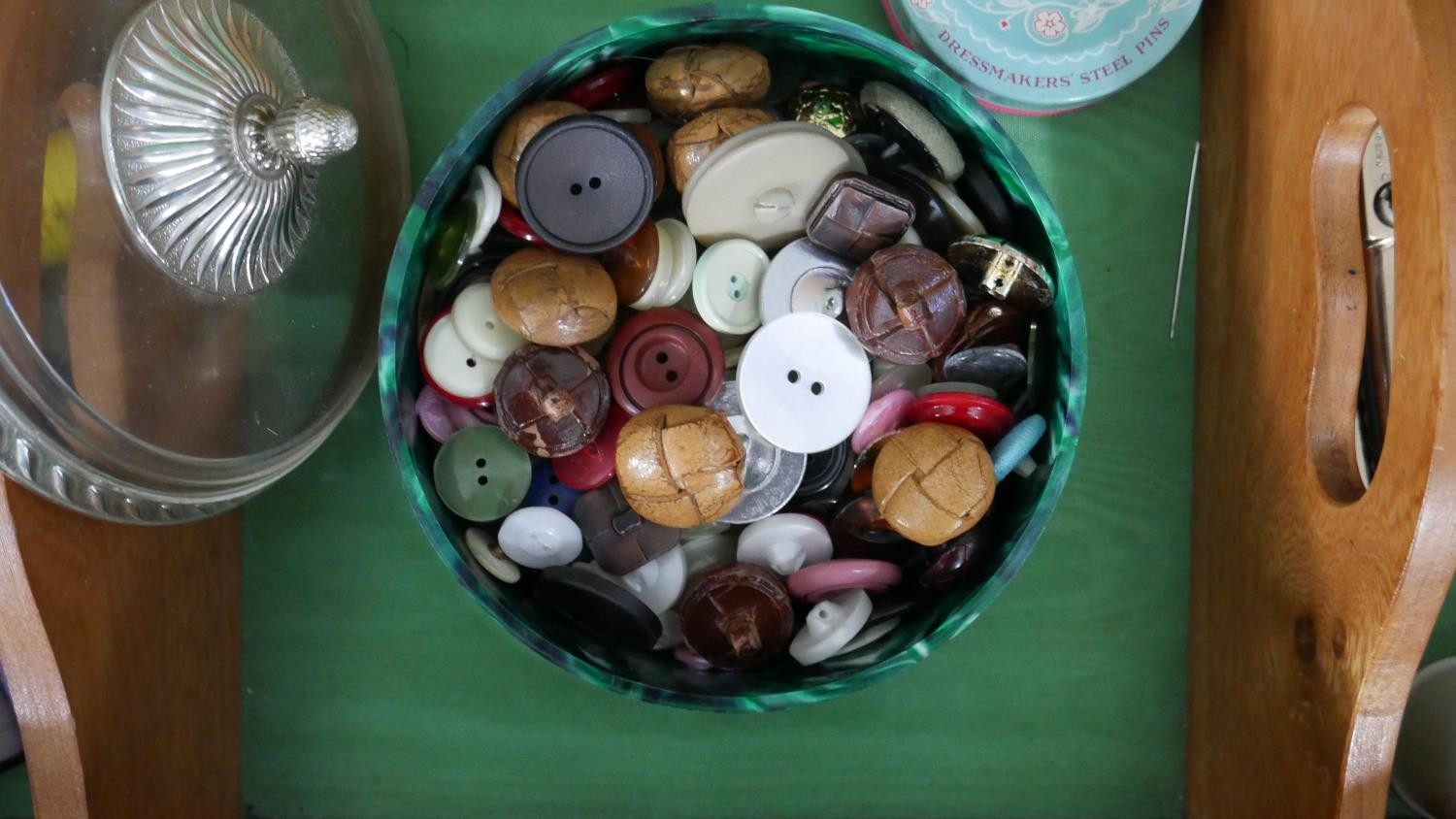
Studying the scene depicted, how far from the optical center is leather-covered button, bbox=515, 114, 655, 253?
737 mm

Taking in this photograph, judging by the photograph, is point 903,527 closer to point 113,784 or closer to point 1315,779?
point 1315,779

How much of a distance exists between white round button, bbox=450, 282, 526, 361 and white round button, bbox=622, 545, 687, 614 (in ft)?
0.62

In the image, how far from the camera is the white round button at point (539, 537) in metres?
0.80

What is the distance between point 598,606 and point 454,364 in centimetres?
21

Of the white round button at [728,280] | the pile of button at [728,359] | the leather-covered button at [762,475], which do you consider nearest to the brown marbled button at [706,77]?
the pile of button at [728,359]

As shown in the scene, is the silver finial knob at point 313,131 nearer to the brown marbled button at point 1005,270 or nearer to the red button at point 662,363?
the red button at point 662,363

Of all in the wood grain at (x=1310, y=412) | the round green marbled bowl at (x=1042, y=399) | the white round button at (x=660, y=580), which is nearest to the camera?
the wood grain at (x=1310, y=412)

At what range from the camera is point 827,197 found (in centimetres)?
76

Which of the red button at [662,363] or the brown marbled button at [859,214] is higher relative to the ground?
the brown marbled button at [859,214]

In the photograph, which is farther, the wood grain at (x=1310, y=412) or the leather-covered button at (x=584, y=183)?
the leather-covered button at (x=584, y=183)

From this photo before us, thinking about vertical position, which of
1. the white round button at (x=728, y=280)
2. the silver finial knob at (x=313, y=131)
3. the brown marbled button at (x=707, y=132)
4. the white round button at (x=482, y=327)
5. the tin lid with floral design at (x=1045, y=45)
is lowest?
the white round button at (x=482, y=327)

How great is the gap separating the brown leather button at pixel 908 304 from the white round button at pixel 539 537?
0.26 metres

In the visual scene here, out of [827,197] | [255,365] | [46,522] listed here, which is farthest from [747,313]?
[46,522]

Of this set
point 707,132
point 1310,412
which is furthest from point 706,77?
point 1310,412
